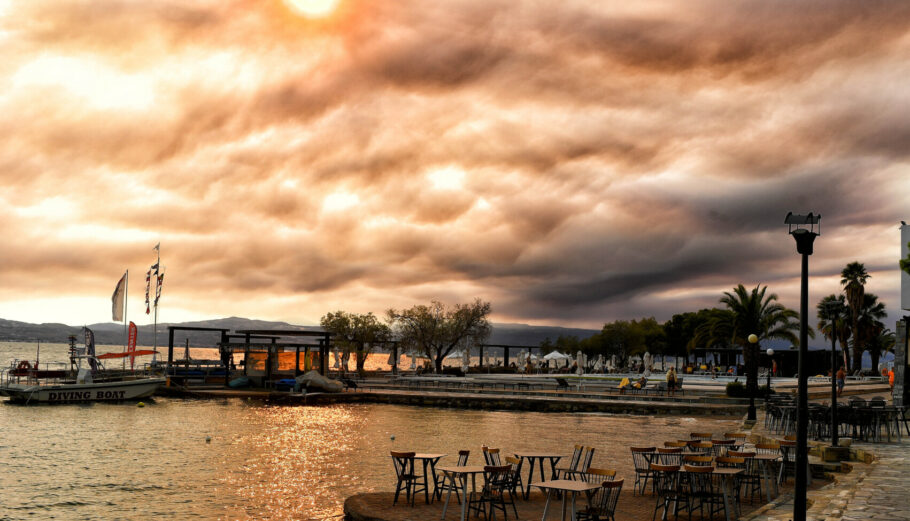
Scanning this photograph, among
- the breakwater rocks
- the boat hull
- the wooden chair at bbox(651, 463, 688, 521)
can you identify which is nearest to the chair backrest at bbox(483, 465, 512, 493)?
the wooden chair at bbox(651, 463, 688, 521)

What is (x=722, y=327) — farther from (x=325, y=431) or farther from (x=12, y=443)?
(x=12, y=443)

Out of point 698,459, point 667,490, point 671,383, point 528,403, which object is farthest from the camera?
point 671,383

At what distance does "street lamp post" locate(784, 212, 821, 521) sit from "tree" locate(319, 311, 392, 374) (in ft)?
240

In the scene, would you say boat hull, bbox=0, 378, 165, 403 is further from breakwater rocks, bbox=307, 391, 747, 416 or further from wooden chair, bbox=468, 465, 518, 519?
wooden chair, bbox=468, 465, 518, 519

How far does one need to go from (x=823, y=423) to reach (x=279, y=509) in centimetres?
1596

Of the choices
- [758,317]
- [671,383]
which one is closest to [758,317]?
[758,317]

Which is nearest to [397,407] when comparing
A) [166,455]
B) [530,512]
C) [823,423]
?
[166,455]

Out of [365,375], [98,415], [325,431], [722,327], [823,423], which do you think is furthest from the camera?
[365,375]

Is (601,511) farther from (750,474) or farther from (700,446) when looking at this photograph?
(700,446)

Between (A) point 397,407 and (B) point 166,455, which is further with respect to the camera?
(A) point 397,407

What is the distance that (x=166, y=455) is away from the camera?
25.8 m

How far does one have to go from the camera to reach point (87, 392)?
163 ft

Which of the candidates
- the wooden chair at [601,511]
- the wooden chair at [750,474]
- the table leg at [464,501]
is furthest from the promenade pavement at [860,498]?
the table leg at [464,501]

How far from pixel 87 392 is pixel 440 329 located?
39.3m
